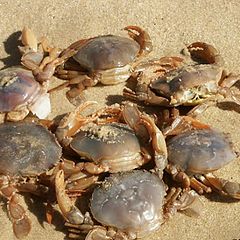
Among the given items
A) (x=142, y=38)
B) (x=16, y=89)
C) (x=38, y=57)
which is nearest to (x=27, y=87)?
(x=16, y=89)

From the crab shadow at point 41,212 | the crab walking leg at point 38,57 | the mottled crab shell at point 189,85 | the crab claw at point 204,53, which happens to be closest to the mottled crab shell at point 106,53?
the crab walking leg at point 38,57

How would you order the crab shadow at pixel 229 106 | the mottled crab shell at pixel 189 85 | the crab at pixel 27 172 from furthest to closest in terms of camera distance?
the crab shadow at pixel 229 106
the mottled crab shell at pixel 189 85
the crab at pixel 27 172

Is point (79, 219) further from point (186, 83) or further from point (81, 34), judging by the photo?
point (81, 34)

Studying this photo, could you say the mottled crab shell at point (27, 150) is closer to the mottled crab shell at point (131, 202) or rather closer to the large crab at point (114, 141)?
the large crab at point (114, 141)

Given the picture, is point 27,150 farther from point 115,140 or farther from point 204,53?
point 204,53

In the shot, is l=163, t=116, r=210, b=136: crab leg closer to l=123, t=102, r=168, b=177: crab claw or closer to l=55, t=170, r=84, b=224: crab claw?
l=123, t=102, r=168, b=177: crab claw

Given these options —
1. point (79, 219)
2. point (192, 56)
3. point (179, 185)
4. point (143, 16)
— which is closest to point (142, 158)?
point (179, 185)

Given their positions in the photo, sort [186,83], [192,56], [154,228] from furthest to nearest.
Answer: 1. [192,56]
2. [186,83]
3. [154,228]

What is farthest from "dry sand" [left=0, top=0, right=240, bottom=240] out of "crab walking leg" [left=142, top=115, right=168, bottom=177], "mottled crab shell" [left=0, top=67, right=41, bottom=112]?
"crab walking leg" [left=142, top=115, right=168, bottom=177]
